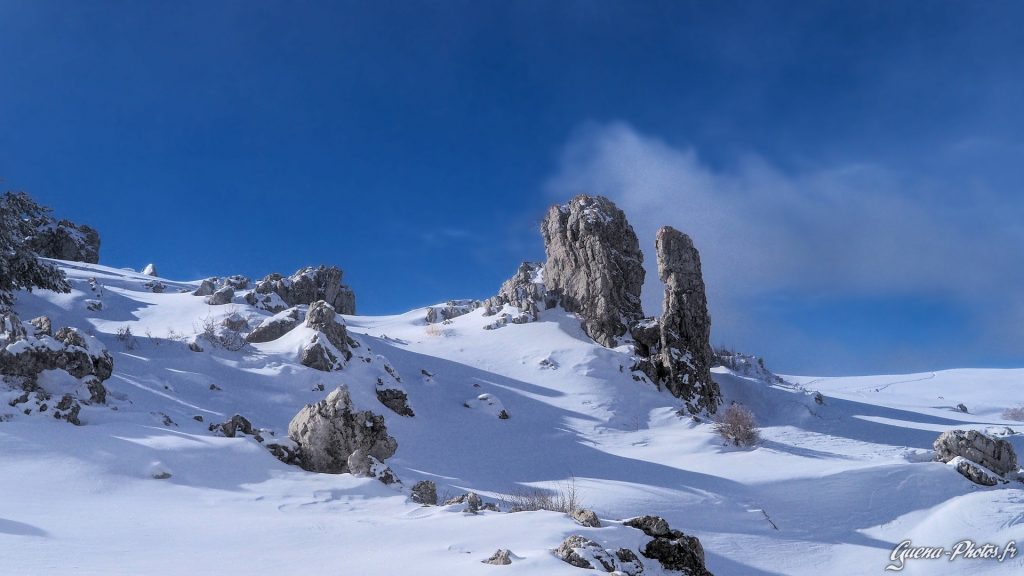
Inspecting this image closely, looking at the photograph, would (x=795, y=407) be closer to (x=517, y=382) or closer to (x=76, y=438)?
(x=517, y=382)

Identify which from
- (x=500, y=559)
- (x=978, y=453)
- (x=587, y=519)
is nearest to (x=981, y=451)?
(x=978, y=453)

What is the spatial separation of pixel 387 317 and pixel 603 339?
21.5 meters

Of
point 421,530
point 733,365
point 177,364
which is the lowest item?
point 421,530

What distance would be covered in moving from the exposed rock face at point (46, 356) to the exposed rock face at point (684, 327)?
2267 cm

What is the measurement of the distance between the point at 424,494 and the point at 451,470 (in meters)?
7.36

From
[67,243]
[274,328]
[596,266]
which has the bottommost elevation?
[274,328]

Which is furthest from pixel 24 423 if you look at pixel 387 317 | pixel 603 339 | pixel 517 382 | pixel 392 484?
pixel 387 317

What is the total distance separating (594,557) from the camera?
218 inches

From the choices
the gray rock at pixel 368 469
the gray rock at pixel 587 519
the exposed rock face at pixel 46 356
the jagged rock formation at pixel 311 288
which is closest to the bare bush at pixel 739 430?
the gray rock at pixel 368 469

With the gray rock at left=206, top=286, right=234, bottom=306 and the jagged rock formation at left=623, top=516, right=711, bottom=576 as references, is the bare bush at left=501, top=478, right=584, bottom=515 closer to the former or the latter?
the jagged rock formation at left=623, top=516, right=711, bottom=576

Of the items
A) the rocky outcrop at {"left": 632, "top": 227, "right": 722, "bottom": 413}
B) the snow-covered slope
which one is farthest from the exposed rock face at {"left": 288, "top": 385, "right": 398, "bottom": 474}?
the rocky outcrop at {"left": 632, "top": 227, "right": 722, "bottom": 413}

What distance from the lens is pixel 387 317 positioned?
47.4 m

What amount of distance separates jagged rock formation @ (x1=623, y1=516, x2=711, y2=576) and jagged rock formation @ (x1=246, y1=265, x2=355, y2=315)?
3033cm

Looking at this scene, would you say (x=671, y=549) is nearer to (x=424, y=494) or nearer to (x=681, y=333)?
(x=424, y=494)
